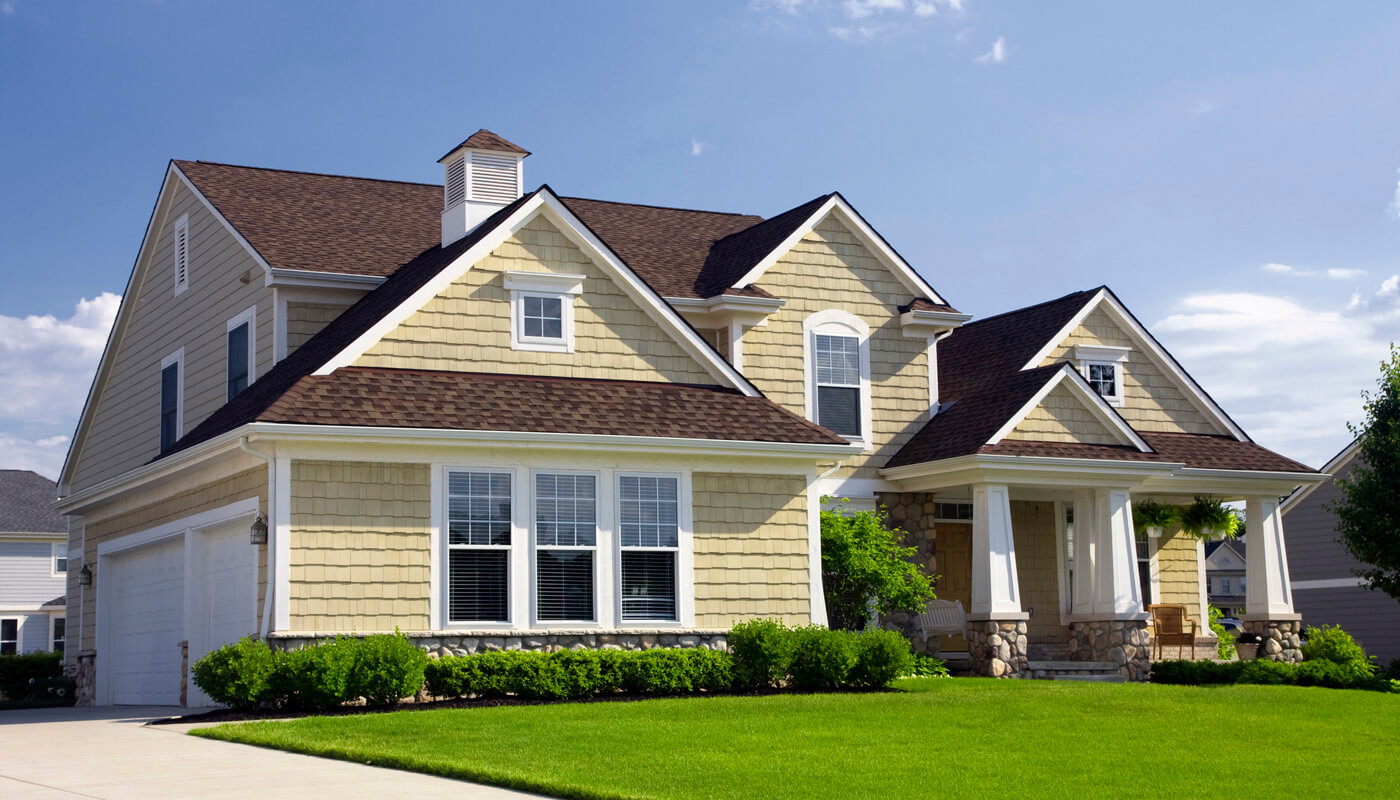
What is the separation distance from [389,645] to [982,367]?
1373 cm

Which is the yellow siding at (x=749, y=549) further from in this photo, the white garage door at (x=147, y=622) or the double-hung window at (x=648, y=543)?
the white garage door at (x=147, y=622)

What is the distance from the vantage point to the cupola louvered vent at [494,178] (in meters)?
22.6

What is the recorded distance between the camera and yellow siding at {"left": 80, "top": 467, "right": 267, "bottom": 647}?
689 inches

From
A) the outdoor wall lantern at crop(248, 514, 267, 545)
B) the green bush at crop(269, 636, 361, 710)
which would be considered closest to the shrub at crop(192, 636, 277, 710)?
the green bush at crop(269, 636, 361, 710)

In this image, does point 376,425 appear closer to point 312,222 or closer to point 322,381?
point 322,381

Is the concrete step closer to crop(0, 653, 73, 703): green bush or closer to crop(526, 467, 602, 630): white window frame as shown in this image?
crop(526, 467, 602, 630): white window frame

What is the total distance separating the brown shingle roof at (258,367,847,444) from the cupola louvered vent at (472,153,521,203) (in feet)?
14.3

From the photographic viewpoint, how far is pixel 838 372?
2422cm

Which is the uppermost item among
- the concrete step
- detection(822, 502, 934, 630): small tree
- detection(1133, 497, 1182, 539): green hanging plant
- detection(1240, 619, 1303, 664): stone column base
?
detection(1133, 497, 1182, 539): green hanging plant

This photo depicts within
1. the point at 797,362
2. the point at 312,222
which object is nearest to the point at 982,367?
the point at 797,362

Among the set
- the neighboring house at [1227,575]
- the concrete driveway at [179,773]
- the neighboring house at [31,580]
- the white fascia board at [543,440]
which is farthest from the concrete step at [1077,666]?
the neighboring house at [1227,575]

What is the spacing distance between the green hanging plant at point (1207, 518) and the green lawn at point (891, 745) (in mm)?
9014

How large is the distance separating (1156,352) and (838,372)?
6649 millimetres

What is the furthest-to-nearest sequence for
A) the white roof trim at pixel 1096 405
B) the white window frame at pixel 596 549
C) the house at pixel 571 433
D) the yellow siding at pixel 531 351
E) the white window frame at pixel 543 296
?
the white roof trim at pixel 1096 405 → the white window frame at pixel 543 296 → the yellow siding at pixel 531 351 → the white window frame at pixel 596 549 → the house at pixel 571 433
